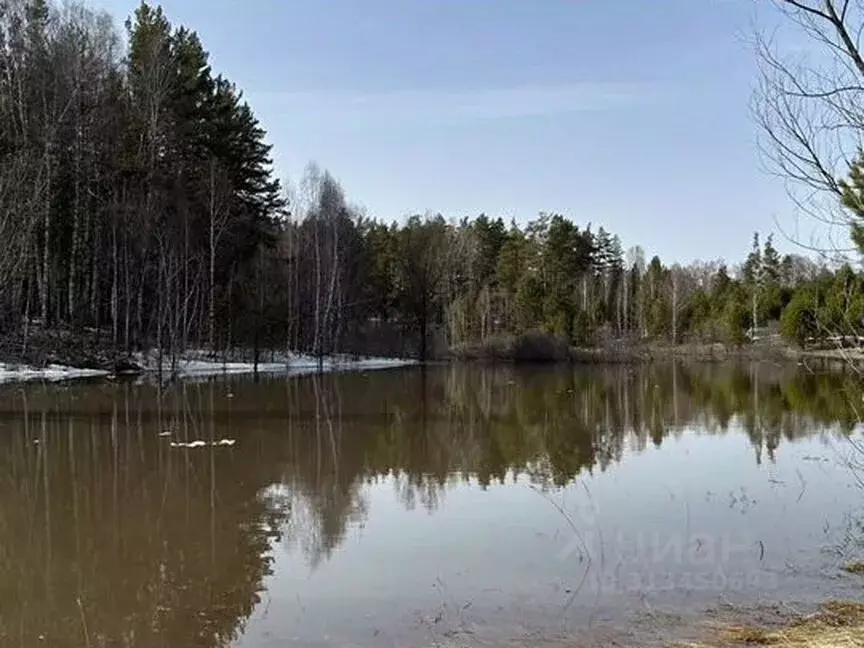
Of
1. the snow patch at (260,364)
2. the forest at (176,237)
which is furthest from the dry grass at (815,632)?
the snow patch at (260,364)

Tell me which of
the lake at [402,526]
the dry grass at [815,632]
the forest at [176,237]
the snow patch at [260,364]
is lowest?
the lake at [402,526]

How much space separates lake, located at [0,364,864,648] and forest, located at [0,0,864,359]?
6.72m

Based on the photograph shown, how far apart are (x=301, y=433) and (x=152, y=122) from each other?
71.8 feet

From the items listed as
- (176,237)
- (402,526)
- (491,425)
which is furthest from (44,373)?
(402,526)

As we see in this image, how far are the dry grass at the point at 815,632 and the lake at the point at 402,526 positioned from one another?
0.39 metres

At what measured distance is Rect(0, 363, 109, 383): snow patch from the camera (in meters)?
26.8

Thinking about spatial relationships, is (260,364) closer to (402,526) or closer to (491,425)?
(491,425)

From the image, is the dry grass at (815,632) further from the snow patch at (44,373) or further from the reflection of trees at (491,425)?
the snow patch at (44,373)

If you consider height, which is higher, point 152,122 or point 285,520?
point 152,122

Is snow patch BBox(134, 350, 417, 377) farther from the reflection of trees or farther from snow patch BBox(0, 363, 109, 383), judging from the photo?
the reflection of trees

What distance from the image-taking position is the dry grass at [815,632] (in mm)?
4988

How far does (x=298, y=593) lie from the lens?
22.4 ft

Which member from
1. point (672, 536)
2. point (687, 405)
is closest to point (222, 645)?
point (672, 536)

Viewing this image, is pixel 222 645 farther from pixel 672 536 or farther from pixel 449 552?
pixel 672 536
